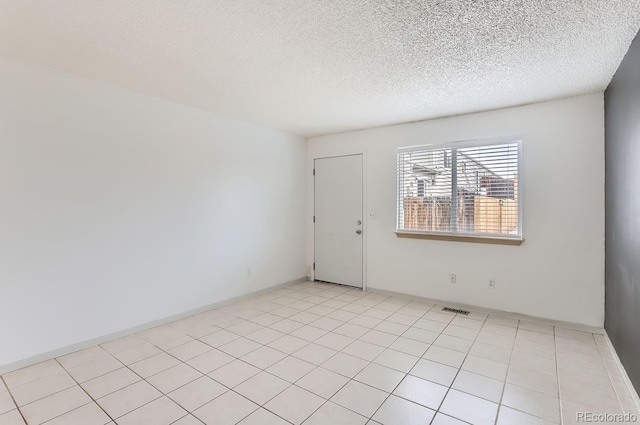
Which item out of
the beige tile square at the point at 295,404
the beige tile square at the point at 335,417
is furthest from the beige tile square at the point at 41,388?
the beige tile square at the point at 335,417

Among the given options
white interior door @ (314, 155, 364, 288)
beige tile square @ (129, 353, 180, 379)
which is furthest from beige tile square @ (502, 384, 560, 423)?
white interior door @ (314, 155, 364, 288)

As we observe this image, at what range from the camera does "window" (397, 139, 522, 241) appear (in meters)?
3.59

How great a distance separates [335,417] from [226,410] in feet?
2.28

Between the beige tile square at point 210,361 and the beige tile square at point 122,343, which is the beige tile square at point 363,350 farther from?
the beige tile square at point 122,343

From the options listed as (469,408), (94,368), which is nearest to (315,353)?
(469,408)

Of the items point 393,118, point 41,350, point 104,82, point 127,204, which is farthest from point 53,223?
point 393,118

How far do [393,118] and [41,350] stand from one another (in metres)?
4.32

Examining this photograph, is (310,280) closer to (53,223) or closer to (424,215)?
(424,215)

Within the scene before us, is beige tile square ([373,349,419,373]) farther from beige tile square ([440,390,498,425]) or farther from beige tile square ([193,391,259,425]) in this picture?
beige tile square ([193,391,259,425])

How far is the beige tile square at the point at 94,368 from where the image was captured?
2375 mm

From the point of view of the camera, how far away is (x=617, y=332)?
2.59 m

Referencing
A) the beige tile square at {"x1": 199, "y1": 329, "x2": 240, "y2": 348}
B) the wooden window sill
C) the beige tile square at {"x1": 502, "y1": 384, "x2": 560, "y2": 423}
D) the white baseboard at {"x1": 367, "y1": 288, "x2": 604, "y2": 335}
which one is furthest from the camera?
the wooden window sill

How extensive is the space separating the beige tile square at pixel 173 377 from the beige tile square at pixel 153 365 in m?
0.06

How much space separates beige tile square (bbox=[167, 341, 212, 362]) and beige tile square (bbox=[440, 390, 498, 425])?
1999 mm
